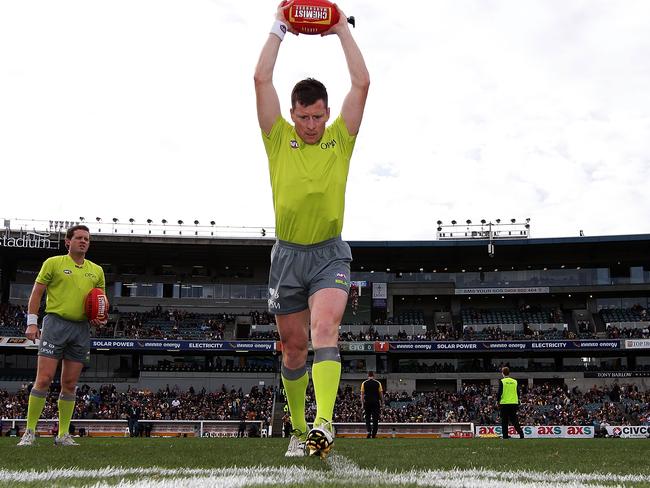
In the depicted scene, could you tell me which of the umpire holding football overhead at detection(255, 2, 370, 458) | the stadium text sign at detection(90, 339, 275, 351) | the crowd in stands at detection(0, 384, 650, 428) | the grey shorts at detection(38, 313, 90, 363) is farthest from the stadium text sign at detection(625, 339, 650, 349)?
the umpire holding football overhead at detection(255, 2, 370, 458)

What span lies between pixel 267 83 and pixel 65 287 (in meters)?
4.33

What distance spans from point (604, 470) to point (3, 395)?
43436mm

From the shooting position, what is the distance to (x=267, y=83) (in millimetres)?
5012

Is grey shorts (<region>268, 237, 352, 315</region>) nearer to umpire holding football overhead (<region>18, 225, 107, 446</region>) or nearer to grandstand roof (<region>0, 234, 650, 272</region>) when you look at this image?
umpire holding football overhead (<region>18, 225, 107, 446</region>)

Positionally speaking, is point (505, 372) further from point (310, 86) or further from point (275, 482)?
point (275, 482)

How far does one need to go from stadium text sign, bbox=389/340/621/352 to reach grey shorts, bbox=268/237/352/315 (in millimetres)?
41108

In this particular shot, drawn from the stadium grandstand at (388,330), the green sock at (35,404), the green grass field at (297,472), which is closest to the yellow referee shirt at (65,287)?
the green sock at (35,404)

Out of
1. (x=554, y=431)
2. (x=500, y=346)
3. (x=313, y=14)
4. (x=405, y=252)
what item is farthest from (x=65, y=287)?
(x=405, y=252)

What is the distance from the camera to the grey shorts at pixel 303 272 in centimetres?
486

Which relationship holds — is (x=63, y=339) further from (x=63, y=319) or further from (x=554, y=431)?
(x=554, y=431)

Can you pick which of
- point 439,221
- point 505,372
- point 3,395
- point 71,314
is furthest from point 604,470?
point 439,221

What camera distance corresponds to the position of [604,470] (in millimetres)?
4219

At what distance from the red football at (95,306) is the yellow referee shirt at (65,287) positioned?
11 centimetres

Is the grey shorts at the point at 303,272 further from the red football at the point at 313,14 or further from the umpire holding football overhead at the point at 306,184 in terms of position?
the red football at the point at 313,14
